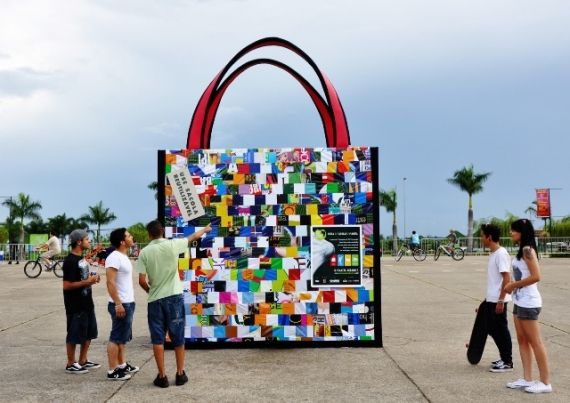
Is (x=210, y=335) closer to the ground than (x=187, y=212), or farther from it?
closer to the ground

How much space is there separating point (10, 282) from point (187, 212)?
12959 millimetres

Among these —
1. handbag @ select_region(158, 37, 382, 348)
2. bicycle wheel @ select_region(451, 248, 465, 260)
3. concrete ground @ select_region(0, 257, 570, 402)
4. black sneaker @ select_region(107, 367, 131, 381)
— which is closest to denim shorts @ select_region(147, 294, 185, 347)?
concrete ground @ select_region(0, 257, 570, 402)

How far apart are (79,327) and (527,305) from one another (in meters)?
4.47

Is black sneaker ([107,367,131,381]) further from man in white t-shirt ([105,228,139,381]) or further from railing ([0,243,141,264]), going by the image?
railing ([0,243,141,264])

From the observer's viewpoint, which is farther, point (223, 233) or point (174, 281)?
point (223, 233)

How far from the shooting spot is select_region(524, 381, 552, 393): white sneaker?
529 cm

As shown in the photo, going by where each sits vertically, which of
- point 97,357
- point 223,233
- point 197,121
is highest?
point 197,121

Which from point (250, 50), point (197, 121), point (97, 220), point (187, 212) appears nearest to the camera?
point (187, 212)

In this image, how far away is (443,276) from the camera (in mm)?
18469

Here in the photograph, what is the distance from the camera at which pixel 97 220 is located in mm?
77062

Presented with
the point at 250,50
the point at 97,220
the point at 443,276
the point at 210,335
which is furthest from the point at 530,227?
the point at 97,220

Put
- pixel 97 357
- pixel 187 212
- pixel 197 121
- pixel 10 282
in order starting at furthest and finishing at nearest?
pixel 10 282 < pixel 197 121 < pixel 187 212 < pixel 97 357

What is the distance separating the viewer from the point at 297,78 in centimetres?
880

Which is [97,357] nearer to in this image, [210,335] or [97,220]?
[210,335]
